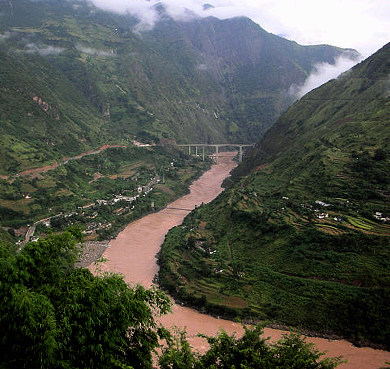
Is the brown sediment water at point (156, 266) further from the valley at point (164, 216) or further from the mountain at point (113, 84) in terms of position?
the mountain at point (113, 84)

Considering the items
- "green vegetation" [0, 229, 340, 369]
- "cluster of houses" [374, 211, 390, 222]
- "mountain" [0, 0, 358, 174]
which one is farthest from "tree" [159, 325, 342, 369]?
"mountain" [0, 0, 358, 174]

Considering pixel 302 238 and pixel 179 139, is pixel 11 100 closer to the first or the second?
pixel 179 139

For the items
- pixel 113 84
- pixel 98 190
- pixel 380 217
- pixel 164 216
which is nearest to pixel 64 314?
pixel 380 217

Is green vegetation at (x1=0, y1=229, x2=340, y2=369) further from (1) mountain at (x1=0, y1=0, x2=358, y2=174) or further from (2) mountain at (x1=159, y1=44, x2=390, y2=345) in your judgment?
(1) mountain at (x1=0, y1=0, x2=358, y2=174)

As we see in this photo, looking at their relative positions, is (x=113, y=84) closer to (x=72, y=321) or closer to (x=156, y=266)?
(x=156, y=266)

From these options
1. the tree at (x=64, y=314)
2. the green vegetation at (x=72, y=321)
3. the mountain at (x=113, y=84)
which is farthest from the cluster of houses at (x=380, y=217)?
the mountain at (x=113, y=84)

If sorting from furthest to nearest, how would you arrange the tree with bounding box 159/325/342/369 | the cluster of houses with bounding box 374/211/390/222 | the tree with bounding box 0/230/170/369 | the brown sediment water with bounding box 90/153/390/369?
the cluster of houses with bounding box 374/211/390/222 → the brown sediment water with bounding box 90/153/390/369 → the tree with bounding box 159/325/342/369 → the tree with bounding box 0/230/170/369
